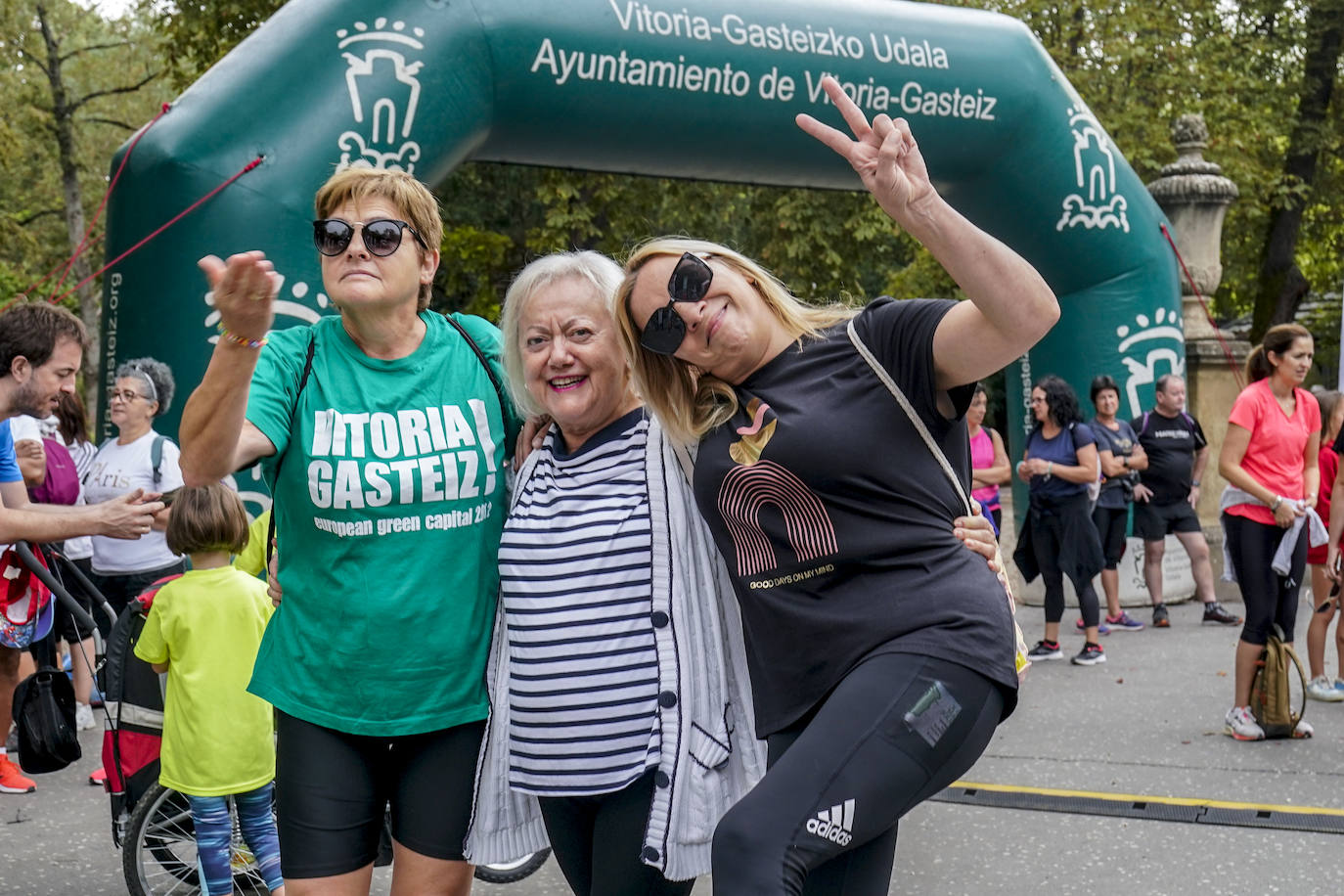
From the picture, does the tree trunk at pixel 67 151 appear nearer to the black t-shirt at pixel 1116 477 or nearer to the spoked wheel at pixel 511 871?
the black t-shirt at pixel 1116 477

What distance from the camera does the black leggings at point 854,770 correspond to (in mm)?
2193

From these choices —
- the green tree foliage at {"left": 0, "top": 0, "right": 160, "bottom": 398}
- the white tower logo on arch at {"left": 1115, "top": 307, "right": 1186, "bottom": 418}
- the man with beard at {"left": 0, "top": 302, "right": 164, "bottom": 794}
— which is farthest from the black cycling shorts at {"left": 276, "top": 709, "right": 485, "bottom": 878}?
the green tree foliage at {"left": 0, "top": 0, "right": 160, "bottom": 398}

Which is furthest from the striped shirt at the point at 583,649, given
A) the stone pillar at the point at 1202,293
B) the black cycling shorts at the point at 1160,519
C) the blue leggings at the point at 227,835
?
the stone pillar at the point at 1202,293

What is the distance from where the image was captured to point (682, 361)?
2586 mm

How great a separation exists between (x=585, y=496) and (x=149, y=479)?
13.9ft

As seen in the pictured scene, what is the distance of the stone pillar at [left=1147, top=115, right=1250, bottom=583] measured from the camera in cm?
1166

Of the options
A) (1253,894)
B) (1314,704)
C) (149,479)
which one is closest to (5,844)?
(149,479)

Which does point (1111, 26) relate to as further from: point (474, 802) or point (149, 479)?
point (474, 802)

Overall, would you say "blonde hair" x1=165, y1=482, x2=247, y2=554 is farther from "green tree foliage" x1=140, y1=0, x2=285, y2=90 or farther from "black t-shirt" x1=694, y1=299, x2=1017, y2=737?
"green tree foliage" x1=140, y1=0, x2=285, y2=90

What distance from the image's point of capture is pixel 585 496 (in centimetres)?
262

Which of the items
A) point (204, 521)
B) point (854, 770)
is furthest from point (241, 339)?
point (204, 521)

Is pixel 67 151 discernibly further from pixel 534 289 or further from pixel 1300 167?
pixel 534 289

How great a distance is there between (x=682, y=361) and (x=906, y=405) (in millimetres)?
461

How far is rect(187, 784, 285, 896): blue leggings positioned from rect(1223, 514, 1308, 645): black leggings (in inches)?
166
